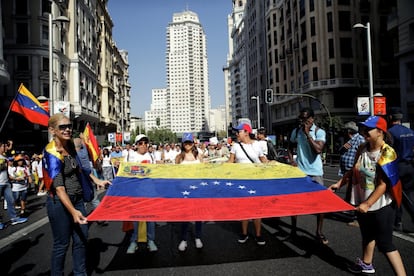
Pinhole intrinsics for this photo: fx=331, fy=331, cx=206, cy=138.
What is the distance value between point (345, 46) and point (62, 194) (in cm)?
4786

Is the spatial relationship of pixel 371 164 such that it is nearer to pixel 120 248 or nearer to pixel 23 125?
pixel 120 248

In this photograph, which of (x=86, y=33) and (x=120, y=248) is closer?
(x=120, y=248)

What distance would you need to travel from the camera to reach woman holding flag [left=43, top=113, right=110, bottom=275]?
10.9 ft

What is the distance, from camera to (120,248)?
5484 mm

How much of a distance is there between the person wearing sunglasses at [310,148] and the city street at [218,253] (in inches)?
17.0

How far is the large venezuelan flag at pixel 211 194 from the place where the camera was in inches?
165

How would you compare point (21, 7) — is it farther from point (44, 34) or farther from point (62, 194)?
point (62, 194)

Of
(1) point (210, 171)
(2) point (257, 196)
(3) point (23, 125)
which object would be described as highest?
(3) point (23, 125)

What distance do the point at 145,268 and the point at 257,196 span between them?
5.98 ft

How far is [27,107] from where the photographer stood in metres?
7.18

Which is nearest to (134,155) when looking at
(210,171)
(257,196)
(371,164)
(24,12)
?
(210,171)

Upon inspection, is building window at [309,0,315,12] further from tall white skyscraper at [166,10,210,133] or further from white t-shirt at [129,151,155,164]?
tall white skyscraper at [166,10,210,133]

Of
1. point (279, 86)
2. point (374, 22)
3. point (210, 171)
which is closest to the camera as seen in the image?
point (210, 171)

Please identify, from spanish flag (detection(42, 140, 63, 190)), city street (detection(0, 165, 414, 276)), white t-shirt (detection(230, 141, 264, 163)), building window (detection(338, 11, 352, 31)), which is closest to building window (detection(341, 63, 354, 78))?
building window (detection(338, 11, 352, 31))
